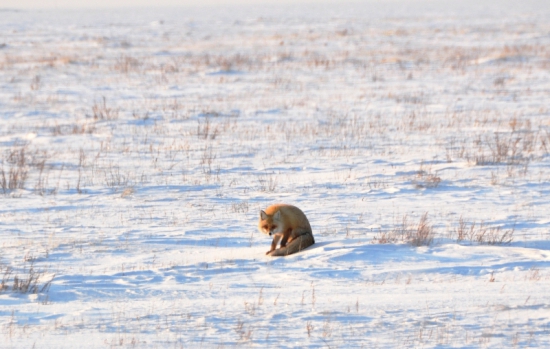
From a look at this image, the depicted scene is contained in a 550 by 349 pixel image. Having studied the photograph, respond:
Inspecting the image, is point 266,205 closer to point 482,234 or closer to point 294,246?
point 294,246

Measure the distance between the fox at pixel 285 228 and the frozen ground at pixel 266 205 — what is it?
0.11 metres

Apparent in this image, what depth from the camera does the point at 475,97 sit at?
17.9 metres

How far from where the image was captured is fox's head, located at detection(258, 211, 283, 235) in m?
6.02

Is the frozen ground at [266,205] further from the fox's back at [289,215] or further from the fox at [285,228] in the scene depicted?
the fox's back at [289,215]

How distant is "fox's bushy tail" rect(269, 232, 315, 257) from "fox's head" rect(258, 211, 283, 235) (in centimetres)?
19

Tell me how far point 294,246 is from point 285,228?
0.58 ft

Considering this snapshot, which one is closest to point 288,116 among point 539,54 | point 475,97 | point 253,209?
point 475,97

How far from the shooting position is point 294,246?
20.2ft

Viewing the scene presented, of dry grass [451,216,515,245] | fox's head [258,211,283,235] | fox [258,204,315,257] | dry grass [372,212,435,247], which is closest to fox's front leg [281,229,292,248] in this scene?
fox [258,204,315,257]

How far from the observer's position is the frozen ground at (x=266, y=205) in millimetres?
4594

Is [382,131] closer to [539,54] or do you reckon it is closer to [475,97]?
[475,97]

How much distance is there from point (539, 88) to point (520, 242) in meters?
13.7

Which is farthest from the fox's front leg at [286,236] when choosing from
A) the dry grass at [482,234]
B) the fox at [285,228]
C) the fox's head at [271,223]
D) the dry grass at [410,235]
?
the dry grass at [482,234]

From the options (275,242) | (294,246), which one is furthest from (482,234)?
(275,242)
